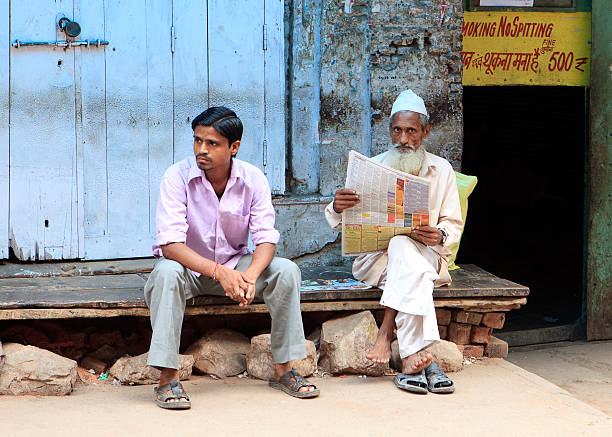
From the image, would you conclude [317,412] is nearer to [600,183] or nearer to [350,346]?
[350,346]

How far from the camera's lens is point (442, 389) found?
13.0 feet

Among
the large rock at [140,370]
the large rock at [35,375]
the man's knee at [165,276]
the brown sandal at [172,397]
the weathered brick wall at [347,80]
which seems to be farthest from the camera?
the weathered brick wall at [347,80]

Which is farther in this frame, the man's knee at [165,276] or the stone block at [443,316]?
the stone block at [443,316]

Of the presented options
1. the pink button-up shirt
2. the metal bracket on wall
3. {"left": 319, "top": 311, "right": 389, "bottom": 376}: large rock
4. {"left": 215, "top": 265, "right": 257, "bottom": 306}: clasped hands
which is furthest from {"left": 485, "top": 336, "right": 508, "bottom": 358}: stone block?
the metal bracket on wall

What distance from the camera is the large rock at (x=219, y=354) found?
426cm

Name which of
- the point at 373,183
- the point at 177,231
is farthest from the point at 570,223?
the point at 177,231

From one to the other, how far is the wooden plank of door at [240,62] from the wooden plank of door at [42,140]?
825 millimetres

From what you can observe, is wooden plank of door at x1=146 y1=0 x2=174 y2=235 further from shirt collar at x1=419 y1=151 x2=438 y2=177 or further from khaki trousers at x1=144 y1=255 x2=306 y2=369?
shirt collar at x1=419 y1=151 x2=438 y2=177

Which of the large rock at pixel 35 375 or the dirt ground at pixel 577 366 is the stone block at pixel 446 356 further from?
the large rock at pixel 35 375

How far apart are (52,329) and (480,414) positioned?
218 cm

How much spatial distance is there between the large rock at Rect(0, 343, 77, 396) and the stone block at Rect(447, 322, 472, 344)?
206cm

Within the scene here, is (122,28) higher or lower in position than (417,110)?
higher

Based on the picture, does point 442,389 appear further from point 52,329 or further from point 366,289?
→ point 52,329

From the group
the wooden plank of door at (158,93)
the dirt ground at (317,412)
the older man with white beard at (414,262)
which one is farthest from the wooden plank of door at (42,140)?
the older man with white beard at (414,262)
